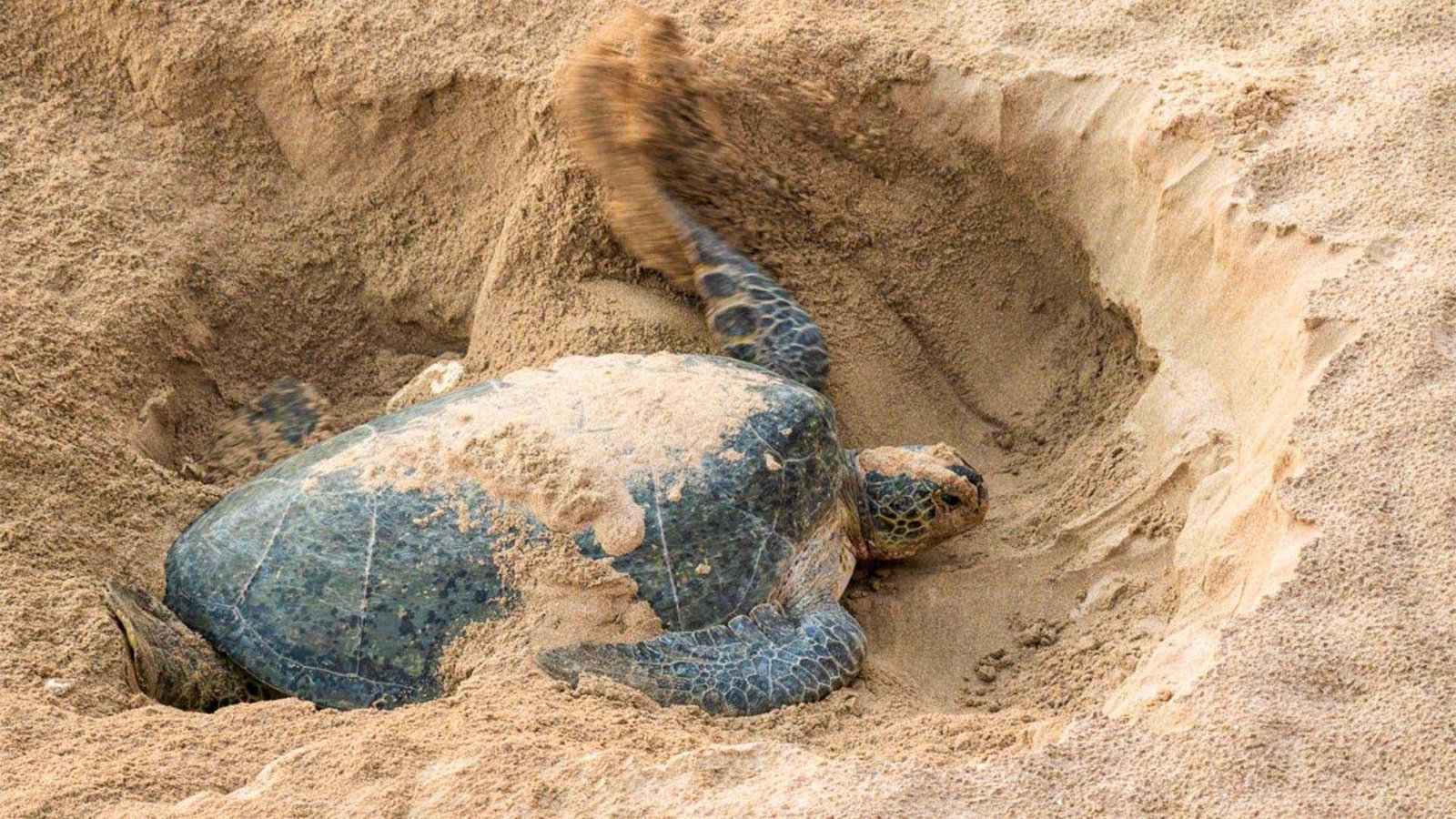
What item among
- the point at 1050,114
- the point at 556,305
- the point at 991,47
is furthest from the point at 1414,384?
the point at 556,305

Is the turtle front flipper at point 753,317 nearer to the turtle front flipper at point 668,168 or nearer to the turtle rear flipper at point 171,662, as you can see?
the turtle front flipper at point 668,168

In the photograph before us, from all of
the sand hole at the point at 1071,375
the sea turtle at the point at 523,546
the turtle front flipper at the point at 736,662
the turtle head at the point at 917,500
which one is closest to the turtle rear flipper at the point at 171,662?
the sea turtle at the point at 523,546

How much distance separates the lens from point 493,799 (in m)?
1.77

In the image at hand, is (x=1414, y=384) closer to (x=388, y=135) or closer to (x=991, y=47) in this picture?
(x=991, y=47)

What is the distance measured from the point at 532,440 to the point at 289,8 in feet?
6.02

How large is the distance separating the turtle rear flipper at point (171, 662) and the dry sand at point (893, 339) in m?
0.05

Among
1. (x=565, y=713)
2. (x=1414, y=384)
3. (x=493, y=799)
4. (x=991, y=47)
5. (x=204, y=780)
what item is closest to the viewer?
(x=493, y=799)

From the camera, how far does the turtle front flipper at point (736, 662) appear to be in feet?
7.70

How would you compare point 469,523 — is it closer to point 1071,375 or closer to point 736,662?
point 736,662

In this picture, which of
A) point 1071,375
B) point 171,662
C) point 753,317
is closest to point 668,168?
point 753,317

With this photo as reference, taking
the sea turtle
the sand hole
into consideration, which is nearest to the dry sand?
the sand hole

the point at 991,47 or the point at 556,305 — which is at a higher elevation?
the point at 991,47

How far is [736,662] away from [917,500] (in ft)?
2.18

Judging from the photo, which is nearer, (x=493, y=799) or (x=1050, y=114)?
(x=493, y=799)
